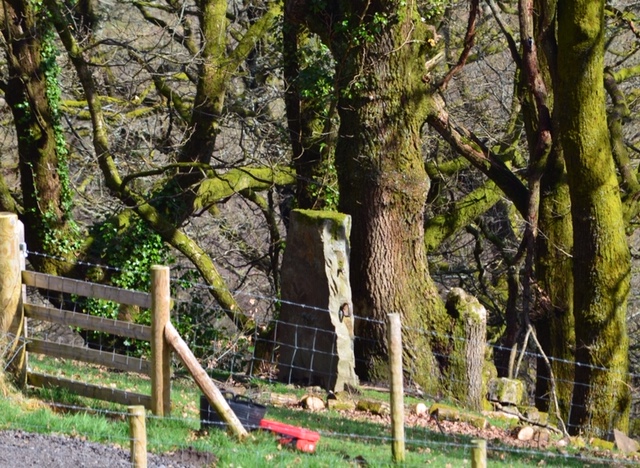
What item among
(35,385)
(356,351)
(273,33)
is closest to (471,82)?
(273,33)

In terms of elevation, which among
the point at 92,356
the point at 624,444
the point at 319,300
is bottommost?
the point at 624,444

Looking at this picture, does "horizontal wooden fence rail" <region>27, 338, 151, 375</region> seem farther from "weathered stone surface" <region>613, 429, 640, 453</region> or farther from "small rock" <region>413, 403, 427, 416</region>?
"weathered stone surface" <region>613, 429, 640, 453</region>

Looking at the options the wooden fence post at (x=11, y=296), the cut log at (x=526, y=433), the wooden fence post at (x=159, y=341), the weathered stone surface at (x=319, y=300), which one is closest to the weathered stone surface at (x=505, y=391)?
the cut log at (x=526, y=433)

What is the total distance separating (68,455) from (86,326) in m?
1.97

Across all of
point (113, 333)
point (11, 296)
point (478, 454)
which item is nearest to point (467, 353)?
point (113, 333)

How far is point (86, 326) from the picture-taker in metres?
8.61

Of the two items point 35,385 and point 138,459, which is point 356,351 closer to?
point 35,385

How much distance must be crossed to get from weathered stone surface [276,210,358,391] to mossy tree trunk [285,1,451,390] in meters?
Answer: 1.25

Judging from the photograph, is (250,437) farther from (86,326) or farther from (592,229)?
(592,229)

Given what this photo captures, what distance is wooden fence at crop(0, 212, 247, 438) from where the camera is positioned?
795 cm

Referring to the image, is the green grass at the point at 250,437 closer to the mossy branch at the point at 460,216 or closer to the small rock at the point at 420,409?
the small rock at the point at 420,409

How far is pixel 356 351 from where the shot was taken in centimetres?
1338

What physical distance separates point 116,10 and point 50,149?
439cm

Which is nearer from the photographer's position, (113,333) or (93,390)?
(113,333)
